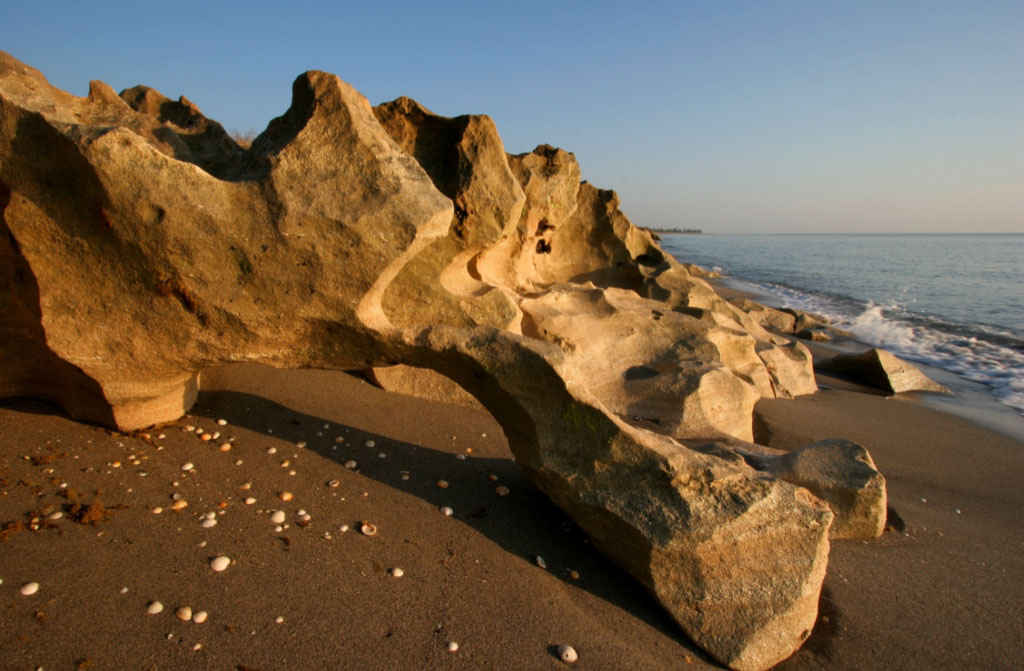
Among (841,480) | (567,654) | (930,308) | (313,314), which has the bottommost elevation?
(930,308)

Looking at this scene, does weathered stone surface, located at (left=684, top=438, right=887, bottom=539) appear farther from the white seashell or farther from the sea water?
the sea water

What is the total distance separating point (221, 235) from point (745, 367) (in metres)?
4.92

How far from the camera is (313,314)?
8.72 ft

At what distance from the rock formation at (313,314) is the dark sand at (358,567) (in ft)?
0.79

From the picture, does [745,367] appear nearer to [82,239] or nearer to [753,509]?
[753,509]

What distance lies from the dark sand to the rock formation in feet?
0.79

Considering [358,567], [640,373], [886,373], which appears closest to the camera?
[358,567]

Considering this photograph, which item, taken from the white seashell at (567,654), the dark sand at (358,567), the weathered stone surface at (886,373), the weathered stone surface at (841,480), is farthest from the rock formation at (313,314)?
the weathered stone surface at (886,373)

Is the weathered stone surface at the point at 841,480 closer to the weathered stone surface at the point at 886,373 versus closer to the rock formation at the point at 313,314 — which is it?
the rock formation at the point at 313,314

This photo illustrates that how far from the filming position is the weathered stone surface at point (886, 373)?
22.9 ft

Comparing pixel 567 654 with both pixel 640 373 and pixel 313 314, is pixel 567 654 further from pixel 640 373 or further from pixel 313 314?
pixel 640 373

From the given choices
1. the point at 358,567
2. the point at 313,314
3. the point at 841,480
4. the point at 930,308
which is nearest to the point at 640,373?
the point at 841,480

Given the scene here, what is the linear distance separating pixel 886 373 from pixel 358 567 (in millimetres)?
7177

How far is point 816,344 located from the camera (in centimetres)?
1012
